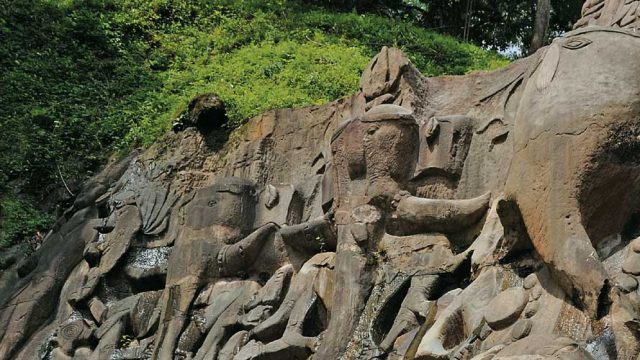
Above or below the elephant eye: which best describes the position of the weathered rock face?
below

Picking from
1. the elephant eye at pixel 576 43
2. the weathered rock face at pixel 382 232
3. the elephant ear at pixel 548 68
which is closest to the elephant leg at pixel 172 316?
the weathered rock face at pixel 382 232

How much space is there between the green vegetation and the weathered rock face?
1.33 meters

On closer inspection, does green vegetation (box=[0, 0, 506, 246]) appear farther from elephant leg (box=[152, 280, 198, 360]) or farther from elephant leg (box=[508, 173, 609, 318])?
elephant leg (box=[508, 173, 609, 318])

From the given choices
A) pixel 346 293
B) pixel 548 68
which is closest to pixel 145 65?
pixel 346 293

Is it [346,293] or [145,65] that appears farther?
[145,65]

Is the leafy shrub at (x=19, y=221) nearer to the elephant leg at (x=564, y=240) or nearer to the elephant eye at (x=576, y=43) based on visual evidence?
the elephant leg at (x=564, y=240)

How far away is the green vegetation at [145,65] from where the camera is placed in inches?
574

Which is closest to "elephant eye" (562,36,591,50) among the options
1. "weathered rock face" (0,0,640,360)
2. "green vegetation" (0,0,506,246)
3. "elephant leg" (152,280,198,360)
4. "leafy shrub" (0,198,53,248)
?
"weathered rock face" (0,0,640,360)

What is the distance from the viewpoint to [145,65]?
56.6ft

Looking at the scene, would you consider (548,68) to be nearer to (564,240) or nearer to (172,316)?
(564,240)

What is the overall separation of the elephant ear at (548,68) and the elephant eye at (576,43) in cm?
7

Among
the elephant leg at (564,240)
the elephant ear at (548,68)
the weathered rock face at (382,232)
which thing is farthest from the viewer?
the elephant ear at (548,68)

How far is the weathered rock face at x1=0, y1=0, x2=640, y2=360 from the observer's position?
7.68 meters

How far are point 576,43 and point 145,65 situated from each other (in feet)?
32.6
